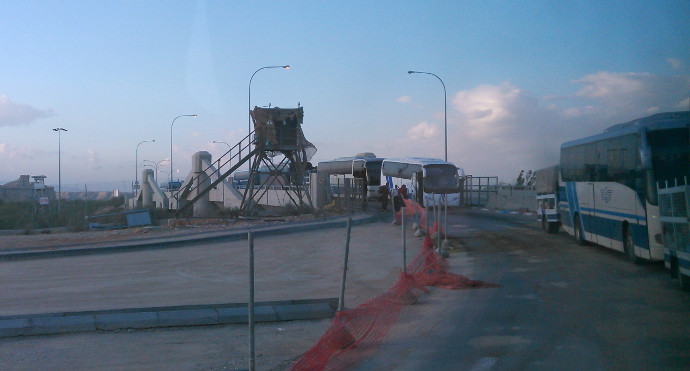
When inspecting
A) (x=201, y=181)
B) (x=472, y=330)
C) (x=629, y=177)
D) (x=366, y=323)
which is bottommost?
(x=472, y=330)

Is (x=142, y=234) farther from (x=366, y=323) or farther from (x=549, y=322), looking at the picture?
(x=549, y=322)

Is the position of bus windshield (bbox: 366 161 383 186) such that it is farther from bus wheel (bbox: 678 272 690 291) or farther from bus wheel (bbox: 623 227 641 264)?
bus wheel (bbox: 678 272 690 291)

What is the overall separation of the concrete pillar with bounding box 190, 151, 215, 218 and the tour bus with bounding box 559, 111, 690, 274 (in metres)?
27.8

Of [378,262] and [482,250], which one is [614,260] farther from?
[378,262]

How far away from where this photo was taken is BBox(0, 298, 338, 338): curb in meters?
9.85

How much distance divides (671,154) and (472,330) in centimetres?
830

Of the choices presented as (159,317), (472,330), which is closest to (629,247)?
(472,330)

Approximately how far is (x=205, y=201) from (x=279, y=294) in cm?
3357

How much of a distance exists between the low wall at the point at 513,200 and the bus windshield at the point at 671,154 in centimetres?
2689

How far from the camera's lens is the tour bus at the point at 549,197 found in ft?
78.2

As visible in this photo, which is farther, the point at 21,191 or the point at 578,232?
the point at 21,191

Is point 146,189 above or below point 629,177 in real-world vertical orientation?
above

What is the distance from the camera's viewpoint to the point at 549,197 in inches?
971

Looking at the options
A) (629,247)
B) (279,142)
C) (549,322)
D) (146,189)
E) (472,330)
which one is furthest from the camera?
(146,189)
